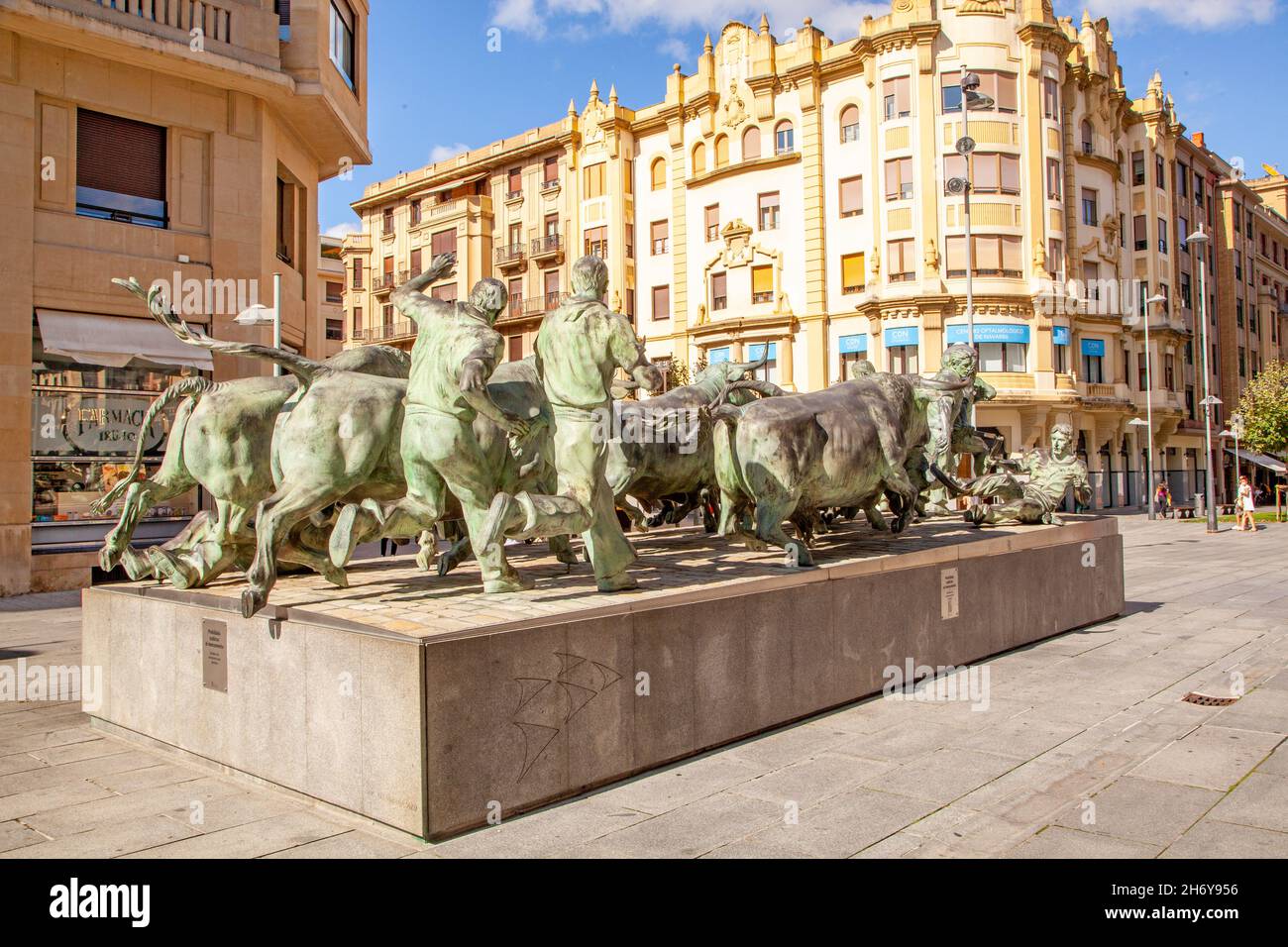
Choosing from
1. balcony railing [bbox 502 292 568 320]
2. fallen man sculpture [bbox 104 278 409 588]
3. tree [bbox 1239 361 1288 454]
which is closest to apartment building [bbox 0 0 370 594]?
fallen man sculpture [bbox 104 278 409 588]

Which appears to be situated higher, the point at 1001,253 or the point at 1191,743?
the point at 1001,253

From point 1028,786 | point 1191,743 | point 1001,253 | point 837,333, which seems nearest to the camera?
point 1028,786

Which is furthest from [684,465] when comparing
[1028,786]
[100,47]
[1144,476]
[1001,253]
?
[1144,476]

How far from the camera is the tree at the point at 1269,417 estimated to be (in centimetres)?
4050

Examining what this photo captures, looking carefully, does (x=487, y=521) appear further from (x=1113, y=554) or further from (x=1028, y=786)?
(x=1113, y=554)

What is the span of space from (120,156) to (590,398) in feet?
48.9

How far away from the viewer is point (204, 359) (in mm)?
17312

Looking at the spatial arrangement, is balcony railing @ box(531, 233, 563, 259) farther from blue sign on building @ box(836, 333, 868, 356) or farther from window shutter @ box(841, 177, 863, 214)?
blue sign on building @ box(836, 333, 868, 356)

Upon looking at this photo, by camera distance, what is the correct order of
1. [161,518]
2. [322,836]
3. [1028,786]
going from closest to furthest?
1. [322,836]
2. [1028,786]
3. [161,518]

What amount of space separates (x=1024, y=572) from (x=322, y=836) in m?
7.14

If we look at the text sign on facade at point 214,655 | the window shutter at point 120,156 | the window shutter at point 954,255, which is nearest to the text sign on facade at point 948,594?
the text sign on facade at point 214,655
